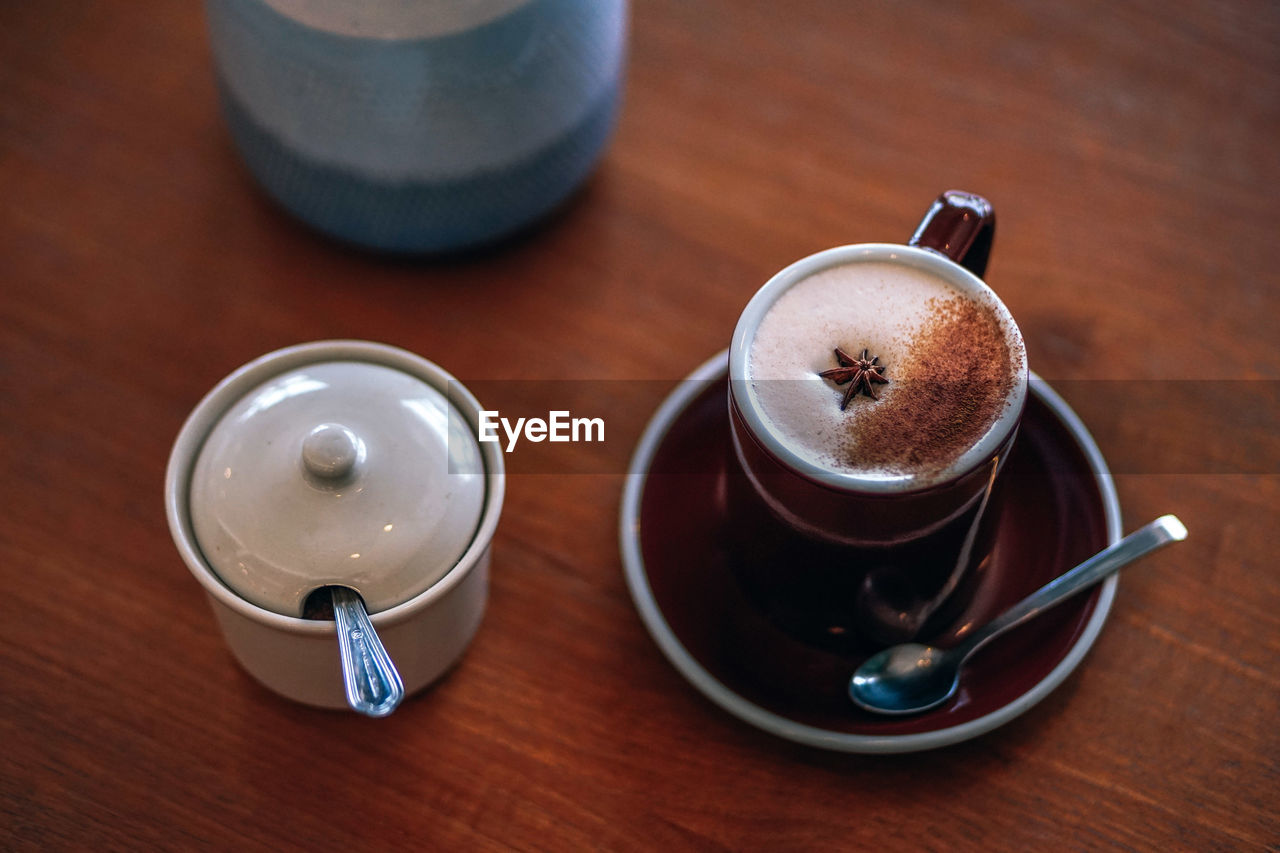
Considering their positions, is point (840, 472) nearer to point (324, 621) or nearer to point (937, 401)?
point (937, 401)

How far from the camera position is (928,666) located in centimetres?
52

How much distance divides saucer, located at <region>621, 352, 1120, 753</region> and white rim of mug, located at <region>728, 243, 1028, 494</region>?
47 millimetres

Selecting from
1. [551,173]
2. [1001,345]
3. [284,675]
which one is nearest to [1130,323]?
[1001,345]

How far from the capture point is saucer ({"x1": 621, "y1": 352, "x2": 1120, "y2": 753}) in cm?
52

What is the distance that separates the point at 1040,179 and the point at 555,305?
30cm

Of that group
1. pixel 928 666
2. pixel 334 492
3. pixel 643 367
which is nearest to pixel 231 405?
pixel 334 492

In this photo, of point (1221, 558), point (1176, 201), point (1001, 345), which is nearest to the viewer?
point (1001, 345)

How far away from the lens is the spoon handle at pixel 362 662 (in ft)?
1.42

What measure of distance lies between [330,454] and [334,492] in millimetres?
18

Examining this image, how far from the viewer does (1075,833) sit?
522 mm

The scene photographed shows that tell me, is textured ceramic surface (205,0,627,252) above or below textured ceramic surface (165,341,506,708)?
above

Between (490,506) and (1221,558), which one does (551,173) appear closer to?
(490,506)

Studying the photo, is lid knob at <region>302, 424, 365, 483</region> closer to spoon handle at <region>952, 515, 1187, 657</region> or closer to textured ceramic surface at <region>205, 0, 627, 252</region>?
textured ceramic surface at <region>205, 0, 627, 252</region>

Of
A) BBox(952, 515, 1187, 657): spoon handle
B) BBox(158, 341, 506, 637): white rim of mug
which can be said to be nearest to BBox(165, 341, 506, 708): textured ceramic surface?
BBox(158, 341, 506, 637): white rim of mug
